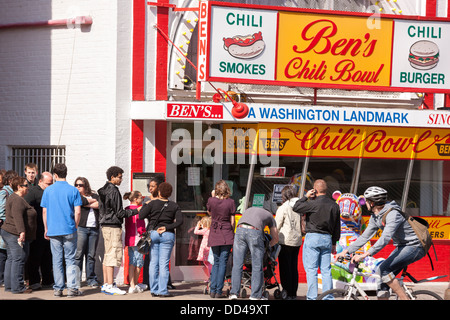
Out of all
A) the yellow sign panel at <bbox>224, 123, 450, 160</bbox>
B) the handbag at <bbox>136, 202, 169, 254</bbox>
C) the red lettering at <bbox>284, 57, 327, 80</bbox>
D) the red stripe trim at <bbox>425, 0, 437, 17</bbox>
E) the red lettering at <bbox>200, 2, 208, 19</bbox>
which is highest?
the red stripe trim at <bbox>425, 0, 437, 17</bbox>

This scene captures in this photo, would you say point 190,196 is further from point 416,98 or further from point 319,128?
point 416,98

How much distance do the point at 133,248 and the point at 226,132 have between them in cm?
295

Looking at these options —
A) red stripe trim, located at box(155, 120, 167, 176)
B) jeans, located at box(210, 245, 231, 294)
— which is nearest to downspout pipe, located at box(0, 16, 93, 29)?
red stripe trim, located at box(155, 120, 167, 176)

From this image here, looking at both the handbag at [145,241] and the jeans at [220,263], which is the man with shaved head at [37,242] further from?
the jeans at [220,263]

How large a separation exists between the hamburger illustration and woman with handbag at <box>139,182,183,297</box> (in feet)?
18.2

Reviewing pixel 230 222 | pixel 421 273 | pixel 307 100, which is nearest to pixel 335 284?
pixel 230 222

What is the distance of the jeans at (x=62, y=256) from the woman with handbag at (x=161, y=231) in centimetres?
116

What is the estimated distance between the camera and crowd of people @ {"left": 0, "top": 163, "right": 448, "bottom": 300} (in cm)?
1095

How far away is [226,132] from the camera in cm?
1386

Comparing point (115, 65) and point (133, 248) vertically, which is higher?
point (115, 65)

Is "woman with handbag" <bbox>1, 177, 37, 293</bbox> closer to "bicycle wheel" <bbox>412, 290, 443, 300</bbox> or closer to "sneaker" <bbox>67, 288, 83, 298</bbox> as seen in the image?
"sneaker" <bbox>67, 288, 83, 298</bbox>

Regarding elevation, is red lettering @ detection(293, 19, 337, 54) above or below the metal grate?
above

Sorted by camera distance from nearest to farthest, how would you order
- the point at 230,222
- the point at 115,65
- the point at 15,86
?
the point at 230,222 < the point at 115,65 < the point at 15,86

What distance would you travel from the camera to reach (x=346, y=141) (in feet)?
46.4
